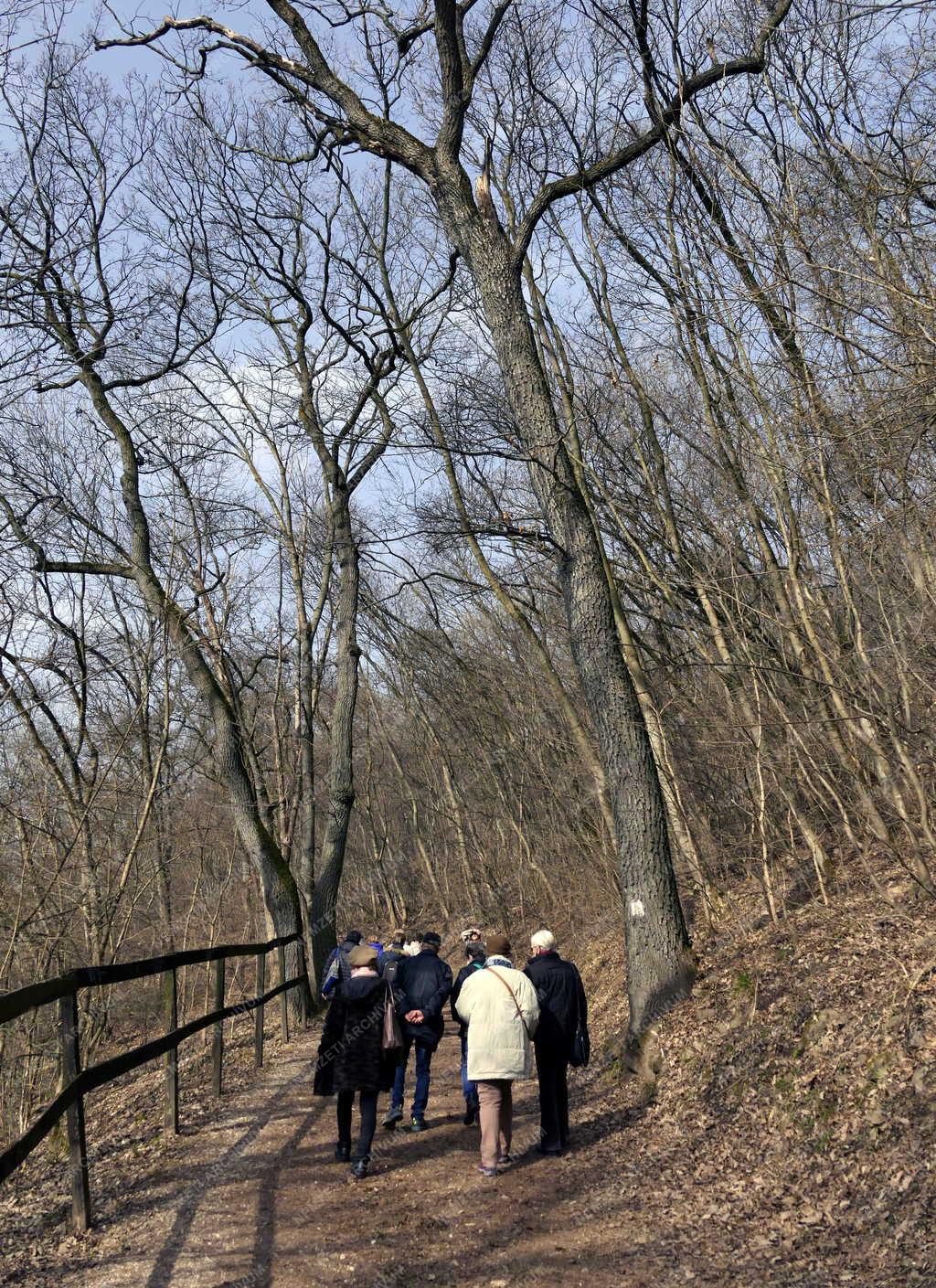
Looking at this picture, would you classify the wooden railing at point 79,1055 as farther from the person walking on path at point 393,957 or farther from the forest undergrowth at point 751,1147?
the person walking on path at point 393,957

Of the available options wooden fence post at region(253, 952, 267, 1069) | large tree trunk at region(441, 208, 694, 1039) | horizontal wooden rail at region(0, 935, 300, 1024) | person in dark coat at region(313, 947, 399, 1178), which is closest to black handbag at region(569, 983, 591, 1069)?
large tree trunk at region(441, 208, 694, 1039)

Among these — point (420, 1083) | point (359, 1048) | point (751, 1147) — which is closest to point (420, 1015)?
point (420, 1083)

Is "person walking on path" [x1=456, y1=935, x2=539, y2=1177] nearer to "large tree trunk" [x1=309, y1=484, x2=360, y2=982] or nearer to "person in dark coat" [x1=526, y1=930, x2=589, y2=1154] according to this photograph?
"person in dark coat" [x1=526, y1=930, x2=589, y2=1154]

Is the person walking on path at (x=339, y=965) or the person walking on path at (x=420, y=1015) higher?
the person walking on path at (x=339, y=965)

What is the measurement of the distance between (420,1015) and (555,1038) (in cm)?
133

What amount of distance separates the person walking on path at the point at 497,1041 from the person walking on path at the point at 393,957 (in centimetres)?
176

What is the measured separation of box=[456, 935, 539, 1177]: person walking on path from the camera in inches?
270

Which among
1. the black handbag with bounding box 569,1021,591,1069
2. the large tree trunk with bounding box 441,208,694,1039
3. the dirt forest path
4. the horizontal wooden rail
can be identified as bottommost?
the dirt forest path

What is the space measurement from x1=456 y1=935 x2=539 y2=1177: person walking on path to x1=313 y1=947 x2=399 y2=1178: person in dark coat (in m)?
0.62

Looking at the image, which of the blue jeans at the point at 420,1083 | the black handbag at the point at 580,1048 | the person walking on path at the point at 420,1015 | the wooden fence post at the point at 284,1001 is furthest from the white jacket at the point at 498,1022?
the wooden fence post at the point at 284,1001

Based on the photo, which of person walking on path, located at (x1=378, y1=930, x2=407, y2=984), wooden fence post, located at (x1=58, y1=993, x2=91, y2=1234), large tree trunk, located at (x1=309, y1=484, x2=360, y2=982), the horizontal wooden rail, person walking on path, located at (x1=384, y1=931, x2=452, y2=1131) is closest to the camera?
the horizontal wooden rail

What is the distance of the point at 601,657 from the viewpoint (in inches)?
348

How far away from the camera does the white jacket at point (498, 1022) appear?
688cm

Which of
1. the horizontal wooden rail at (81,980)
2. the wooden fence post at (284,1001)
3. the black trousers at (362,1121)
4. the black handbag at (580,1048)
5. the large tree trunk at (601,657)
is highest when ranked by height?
the large tree trunk at (601,657)
